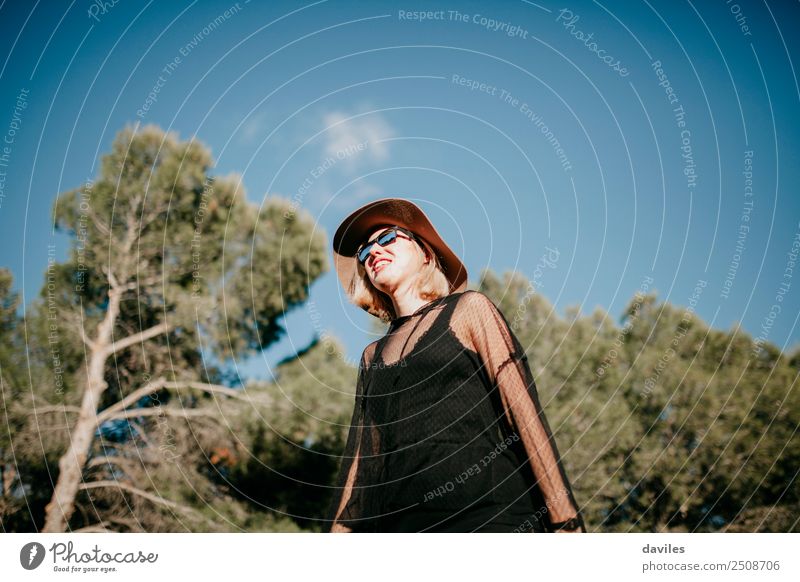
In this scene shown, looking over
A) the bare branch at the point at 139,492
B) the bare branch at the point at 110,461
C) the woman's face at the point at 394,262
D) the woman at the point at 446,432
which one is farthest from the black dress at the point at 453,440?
the bare branch at the point at 110,461

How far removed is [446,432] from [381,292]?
133 centimetres

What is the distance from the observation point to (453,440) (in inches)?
76.0

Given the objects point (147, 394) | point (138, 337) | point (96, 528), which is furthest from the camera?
point (147, 394)

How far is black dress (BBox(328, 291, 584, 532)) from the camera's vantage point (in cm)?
180

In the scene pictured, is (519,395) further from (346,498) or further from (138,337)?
(138,337)

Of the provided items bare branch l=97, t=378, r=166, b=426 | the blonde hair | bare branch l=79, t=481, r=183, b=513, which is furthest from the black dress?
bare branch l=97, t=378, r=166, b=426

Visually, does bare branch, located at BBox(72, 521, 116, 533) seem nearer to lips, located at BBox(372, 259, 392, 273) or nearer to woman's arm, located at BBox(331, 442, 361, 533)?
woman's arm, located at BBox(331, 442, 361, 533)

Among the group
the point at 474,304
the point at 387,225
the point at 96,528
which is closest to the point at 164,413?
the point at 96,528

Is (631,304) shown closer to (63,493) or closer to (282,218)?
(282,218)

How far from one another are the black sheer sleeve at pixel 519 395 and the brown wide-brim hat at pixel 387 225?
768 millimetres

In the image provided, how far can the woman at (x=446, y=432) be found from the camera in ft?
5.90

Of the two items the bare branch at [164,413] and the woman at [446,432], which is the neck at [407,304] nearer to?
the woman at [446,432]

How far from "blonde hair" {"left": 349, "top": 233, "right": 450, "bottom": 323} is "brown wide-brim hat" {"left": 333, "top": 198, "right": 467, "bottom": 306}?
4cm

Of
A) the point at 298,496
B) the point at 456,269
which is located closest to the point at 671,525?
the point at 298,496
